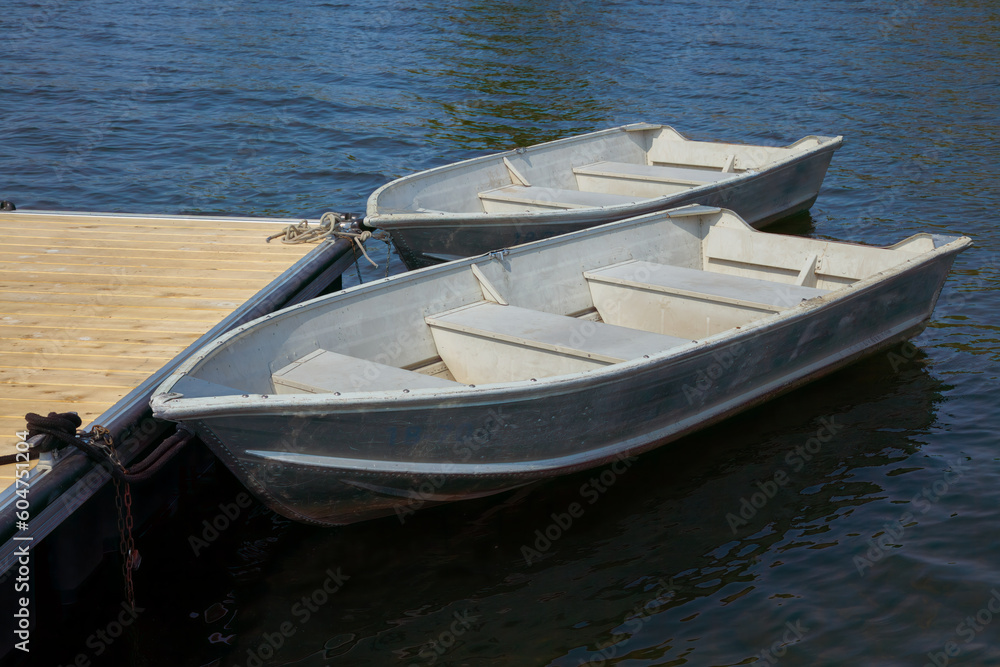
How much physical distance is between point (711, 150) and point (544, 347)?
678cm

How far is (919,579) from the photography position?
519cm

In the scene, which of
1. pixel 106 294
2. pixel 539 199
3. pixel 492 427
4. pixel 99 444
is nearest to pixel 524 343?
pixel 492 427

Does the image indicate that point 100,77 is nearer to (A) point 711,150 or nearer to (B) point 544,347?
(A) point 711,150

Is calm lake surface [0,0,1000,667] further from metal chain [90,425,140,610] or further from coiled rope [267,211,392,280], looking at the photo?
coiled rope [267,211,392,280]

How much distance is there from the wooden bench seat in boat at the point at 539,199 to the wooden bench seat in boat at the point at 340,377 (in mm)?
4140

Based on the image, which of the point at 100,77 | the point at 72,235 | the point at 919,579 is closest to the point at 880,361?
the point at 919,579

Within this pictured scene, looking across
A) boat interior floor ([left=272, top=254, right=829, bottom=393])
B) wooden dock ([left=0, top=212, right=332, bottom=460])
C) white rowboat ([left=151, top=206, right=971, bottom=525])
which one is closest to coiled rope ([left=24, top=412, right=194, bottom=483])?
wooden dock ([left=0, top=212, right=332, bottom=460])

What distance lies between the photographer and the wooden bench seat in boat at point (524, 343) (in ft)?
19.0

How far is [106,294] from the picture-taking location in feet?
21.0

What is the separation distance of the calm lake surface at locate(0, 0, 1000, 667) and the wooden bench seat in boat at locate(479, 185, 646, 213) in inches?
86.5

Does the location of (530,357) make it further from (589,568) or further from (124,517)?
(124,517)

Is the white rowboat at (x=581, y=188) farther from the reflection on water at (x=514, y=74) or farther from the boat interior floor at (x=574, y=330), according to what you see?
the reflection on water at (x=514, y=74)

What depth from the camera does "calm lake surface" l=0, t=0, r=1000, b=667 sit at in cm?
485

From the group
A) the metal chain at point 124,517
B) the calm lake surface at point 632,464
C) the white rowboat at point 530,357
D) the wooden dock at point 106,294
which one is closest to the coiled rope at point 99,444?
the metal chain at point 124,517
